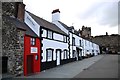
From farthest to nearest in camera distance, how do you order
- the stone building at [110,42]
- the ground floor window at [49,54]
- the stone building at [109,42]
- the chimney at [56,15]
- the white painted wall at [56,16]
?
the stone building at [110,42]
the stone building at [109,42]
the white painted wall at [56,16]
the chimney at [56,15]
the ground floor window at [49,54]

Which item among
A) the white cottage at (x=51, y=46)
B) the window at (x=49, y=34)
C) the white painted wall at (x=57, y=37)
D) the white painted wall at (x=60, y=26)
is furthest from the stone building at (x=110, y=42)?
the window at (x=49, y=34)

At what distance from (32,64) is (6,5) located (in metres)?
6.55

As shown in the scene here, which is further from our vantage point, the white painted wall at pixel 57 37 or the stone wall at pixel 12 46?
the white painted wall at pixel 57 37

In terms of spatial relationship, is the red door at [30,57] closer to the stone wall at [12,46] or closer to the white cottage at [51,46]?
the white cottage at [51,46]

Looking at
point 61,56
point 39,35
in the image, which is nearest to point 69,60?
point 61,56

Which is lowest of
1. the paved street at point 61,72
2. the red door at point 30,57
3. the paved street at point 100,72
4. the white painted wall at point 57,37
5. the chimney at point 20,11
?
the paved street at point 61,72

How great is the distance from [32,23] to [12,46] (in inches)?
257

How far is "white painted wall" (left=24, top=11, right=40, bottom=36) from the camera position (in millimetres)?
21578

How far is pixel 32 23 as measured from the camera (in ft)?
72.8

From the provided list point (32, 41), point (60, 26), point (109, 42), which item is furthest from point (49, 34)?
point (109, 42)

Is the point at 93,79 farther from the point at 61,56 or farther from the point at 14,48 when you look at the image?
the point at 61,56

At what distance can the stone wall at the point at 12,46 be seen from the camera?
1597 cm

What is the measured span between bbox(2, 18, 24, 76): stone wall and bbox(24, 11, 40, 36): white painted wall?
5.05 m

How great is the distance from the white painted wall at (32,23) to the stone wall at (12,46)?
5045 millimetres
